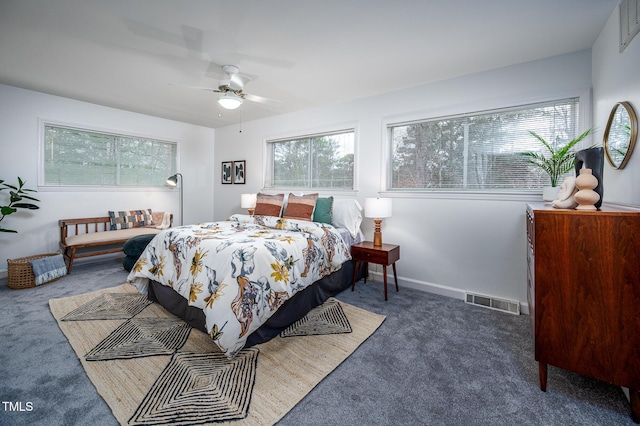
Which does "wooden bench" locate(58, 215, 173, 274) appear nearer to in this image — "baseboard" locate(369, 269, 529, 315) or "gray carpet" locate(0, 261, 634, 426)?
"gray carpet" locate(0, 261, 634, 426)

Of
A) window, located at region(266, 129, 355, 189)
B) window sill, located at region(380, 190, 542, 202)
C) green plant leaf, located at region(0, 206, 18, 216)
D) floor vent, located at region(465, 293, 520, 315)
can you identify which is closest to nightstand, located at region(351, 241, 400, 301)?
window sill, located at region(380, 190, 542, 202)

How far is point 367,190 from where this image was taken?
376 cm

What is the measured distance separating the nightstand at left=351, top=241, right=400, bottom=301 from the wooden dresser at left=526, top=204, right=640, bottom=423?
1.53 meters

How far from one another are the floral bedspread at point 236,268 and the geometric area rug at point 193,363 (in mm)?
241

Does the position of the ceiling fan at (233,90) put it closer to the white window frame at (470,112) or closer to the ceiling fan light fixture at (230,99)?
the ceiling fan light fixture at (230,99)

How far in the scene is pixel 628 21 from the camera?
1709 millimetres

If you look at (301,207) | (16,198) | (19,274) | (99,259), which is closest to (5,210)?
(16,198)

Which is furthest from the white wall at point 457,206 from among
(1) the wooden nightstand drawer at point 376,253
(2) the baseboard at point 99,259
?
(2) the baseboard at point 99,259

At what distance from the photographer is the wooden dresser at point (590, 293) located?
1.37 metres

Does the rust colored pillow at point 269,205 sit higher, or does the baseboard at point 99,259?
the rust colored pillow at point 269,205

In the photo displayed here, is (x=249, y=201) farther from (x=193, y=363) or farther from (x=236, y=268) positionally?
(x=193, y=363)

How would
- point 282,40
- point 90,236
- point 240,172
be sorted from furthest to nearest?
point 240,172, point 90,236, point 282,40

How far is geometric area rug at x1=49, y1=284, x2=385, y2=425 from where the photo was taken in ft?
4.90

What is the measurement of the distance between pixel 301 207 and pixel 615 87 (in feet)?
9.66
